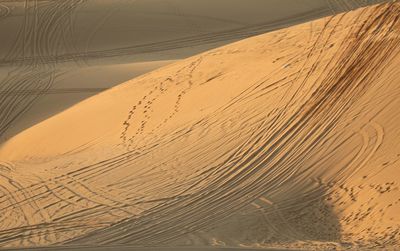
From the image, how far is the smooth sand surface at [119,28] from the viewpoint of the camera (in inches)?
787

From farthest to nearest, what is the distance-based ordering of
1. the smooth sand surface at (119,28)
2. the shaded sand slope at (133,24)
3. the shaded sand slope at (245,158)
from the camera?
the shaded sand slope at (133,24)
the smooth sand surface at (119,28)
the shaded sand slope at (245,158)

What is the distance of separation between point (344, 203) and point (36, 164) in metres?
5.66

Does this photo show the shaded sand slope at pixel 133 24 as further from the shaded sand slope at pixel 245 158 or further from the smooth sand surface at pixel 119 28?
the shaded sand slope at pixel 245 158

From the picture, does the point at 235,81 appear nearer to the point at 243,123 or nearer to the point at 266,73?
the point at 266,73

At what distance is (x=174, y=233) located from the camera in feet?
26.6

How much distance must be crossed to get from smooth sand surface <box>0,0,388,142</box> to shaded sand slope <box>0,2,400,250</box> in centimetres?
663

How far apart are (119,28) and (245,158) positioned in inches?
Answer: 553

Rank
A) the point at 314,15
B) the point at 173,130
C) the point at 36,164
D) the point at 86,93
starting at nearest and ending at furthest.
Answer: the point at 173,130 → the point at 36,164 → the point at 86,93 → the point at 314,15

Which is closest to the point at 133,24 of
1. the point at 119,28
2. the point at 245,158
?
the point at 119,28

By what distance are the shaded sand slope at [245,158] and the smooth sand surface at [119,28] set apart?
663 cm

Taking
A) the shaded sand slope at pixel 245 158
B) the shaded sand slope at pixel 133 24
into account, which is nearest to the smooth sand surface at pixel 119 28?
the shaded sand slope at pixel 133 24

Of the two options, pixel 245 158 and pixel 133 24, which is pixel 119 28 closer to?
pixel 133 24

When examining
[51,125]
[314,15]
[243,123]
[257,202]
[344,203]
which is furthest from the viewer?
[314,15]

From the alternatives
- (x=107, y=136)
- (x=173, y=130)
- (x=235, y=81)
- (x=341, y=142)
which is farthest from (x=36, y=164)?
(x=341, y=142)
